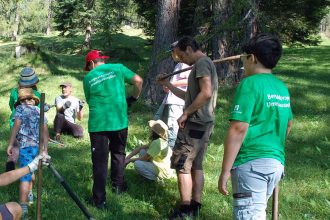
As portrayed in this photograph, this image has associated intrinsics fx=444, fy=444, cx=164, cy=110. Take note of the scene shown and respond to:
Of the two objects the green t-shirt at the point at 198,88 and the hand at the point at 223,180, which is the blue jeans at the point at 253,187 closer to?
the hand at the point at 223,180

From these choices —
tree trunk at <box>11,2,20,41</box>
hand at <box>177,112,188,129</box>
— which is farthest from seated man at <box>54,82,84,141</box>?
tree trunk at <box>11,2,20,41</box>

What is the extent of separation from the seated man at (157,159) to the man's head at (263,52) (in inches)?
118

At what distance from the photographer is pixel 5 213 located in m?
3.77

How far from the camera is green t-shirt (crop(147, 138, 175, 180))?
233 inches

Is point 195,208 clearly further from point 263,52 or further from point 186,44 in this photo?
point 263,52

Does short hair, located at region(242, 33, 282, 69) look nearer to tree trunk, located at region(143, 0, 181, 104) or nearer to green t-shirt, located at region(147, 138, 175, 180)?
green t-shirt, located at region(147, 138, 175, 180)

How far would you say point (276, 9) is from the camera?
18.1 meters

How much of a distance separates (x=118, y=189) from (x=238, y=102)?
3.17 m

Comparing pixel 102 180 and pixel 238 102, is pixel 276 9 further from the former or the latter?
pixel 238 102

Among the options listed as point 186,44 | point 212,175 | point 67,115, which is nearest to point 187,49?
point 186,44

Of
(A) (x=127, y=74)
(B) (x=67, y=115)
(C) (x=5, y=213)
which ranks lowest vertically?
(B) (x=67, y=115)

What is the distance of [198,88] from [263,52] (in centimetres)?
164

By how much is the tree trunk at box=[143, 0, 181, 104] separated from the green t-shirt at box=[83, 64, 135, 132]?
624cm

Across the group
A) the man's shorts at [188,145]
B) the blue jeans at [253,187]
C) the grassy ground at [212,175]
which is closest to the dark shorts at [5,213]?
the grassy ground at [212,175]
